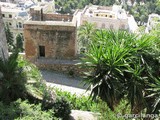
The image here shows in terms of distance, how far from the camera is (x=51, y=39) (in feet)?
52.0

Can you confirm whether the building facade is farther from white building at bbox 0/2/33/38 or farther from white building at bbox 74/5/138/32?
white building at bbox 74/5/138/32

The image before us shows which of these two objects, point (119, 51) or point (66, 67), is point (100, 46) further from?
point (66, 67)

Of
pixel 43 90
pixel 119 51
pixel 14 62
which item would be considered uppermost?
pixel 119 51

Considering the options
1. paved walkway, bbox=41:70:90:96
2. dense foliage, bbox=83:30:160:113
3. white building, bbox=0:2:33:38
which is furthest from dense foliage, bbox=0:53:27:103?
white building, bbox=0:2:33:38

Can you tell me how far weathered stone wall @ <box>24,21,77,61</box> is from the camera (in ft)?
51.2

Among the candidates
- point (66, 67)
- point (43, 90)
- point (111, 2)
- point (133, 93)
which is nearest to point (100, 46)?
point (133, 93)

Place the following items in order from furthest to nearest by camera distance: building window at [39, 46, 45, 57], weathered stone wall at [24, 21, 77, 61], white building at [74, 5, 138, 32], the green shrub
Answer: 1. white building at [74, 5, 138, 32]
2. building window at [39, 46, 45, 57]
3. weathered stone wall at [24, 21, 77, 61]
4. the green shrub

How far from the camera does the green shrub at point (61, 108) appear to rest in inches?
366

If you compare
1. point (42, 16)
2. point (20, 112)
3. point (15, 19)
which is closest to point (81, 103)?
point (20, 112)

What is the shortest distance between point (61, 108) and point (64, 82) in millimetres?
5481

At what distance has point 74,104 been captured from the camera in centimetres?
1195

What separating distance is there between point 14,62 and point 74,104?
155 inches

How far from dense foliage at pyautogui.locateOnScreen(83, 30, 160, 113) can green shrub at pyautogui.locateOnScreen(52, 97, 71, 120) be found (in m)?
1.33

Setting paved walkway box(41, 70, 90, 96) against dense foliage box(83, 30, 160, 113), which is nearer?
dense foliage box(83, 30, 160, 113)
